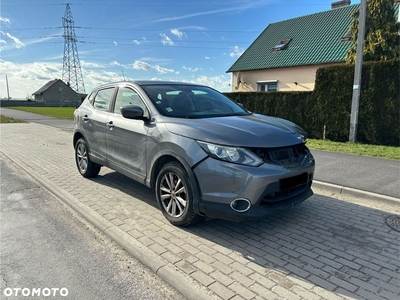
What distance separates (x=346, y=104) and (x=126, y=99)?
337 inches

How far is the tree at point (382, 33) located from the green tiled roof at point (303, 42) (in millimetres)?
4011

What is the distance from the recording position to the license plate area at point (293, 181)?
3207 millimetres

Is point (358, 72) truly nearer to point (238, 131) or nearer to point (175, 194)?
point (238, 131)

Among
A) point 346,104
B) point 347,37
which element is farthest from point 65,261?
point 347,37

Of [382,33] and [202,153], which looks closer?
A: [202,153]

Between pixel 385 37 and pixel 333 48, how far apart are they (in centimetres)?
582

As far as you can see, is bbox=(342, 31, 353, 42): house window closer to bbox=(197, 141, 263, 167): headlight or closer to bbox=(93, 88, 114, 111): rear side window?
bbox=(93, 88, 114, 111): rear side window

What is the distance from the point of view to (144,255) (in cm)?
301

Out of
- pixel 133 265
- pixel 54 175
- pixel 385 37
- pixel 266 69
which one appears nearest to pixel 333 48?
pixel 266 69

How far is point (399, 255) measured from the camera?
10.0 ft

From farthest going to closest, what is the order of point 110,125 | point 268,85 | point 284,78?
point 268,85 → point 284,78 → point 110,125

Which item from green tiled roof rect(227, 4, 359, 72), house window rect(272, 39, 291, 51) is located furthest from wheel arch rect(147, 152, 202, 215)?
house window rect(272, 39, 291, 51)

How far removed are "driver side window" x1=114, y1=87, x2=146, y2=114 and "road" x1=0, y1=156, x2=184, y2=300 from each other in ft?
5.78

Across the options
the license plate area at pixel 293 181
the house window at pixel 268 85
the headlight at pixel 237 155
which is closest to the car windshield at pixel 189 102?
the headlight at pixel 237 155
